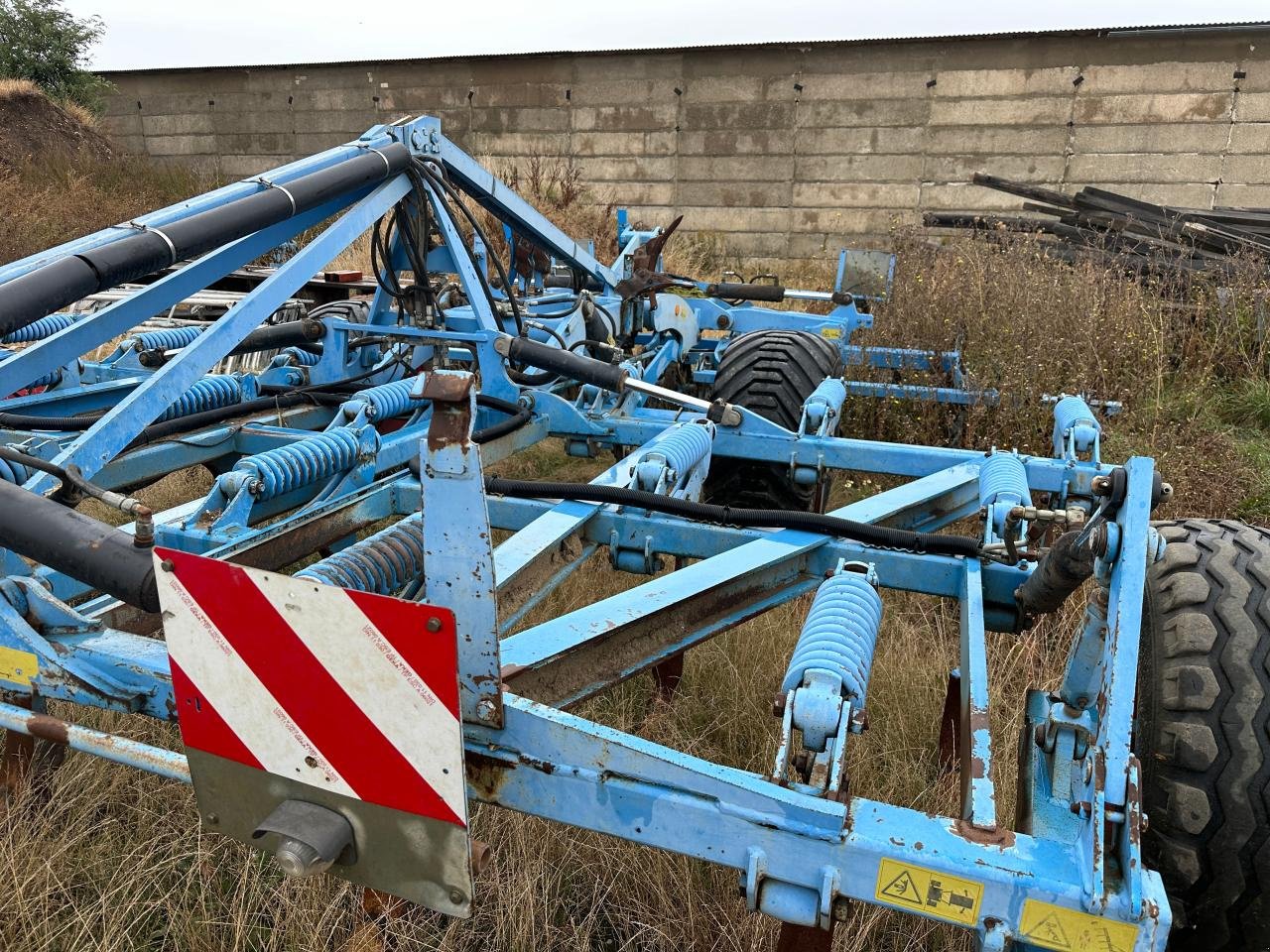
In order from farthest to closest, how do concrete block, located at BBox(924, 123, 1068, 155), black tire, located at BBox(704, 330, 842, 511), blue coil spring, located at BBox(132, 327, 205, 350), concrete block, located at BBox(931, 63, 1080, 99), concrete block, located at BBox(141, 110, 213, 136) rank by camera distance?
concrete block, located at BBox(141, 110, 213, 136), concrete block, located at BBox(924, 123, 1068, 155), concrete block, located at BBox(931, 63, 1080, 99), blue coil spring, located at BBox(132, 327, 205, 350), black tire, located at BBox(704, 330, 842, 511)

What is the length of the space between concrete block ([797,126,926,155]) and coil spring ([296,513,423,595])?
1139 centimetres

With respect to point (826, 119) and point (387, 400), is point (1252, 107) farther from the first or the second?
point (387, 400)

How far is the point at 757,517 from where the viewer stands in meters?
2.42

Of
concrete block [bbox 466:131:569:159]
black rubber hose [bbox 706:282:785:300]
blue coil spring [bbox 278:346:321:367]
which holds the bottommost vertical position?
blue coil spring [bbox 278:346:321:367]

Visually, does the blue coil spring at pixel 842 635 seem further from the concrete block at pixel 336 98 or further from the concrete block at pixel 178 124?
the concrete block at pixel 178 124

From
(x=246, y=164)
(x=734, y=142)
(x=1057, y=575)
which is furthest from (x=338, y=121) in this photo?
(x=1057, y=575)

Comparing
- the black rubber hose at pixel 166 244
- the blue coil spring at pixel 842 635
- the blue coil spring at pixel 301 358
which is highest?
the black rubber hose at pixel 166 244

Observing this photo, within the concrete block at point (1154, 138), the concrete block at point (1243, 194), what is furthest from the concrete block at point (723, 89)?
the concrete block at point (1243, 194)

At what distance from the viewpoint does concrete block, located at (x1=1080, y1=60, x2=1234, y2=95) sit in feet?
35.3

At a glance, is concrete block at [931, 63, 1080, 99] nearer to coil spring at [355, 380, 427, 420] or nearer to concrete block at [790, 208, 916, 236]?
concrete block at [790, 208, 916, 236]

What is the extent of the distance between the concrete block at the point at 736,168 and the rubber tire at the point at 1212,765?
1156 centimetres

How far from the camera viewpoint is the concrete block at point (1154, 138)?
10.9m

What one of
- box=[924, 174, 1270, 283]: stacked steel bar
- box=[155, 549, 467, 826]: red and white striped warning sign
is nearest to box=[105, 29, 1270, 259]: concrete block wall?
→ box=[924, 174, 1270, 283]: stacked steel bar

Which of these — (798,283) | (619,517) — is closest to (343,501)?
(619,517)
